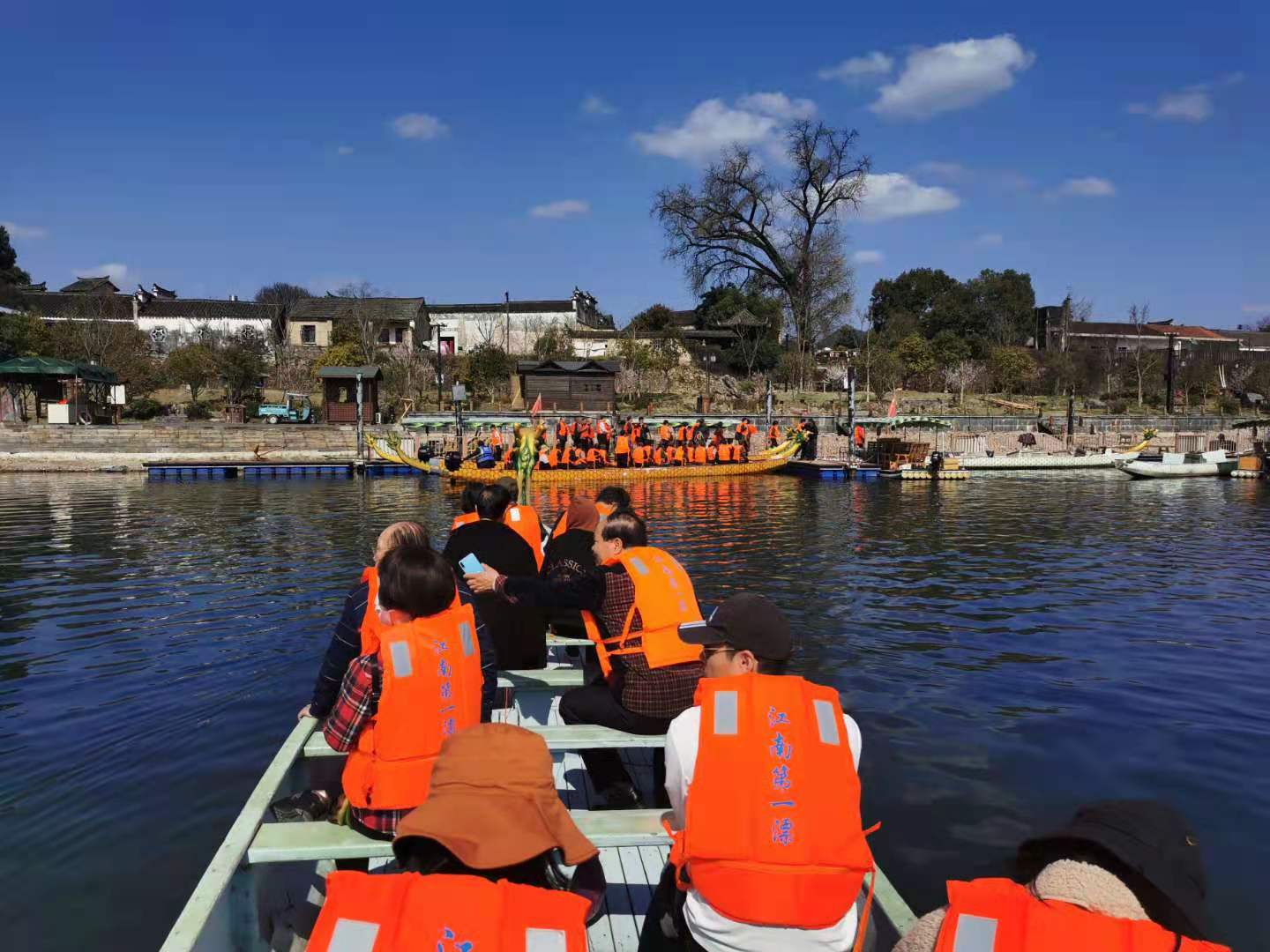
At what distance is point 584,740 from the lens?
14.6 ft

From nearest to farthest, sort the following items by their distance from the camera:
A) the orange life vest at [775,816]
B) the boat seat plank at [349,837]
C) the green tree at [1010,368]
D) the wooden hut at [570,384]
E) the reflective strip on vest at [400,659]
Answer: the orange life vest at [775,816] → the reflective strip on vest at [400,659] → the boat seat plank at [349,837] → the wooden hut at [570,384] → the green tree at [1010,368]

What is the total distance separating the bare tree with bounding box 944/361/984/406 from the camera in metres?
56.7

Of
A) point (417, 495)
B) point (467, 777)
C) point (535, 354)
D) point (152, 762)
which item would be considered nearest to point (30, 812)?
point (152, 762)

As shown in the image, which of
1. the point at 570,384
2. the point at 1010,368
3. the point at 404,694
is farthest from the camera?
the point at 1010,368

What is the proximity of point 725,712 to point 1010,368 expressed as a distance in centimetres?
5971

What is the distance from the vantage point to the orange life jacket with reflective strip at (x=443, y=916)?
2.02m

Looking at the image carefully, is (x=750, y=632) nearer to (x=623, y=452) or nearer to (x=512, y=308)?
(x=623, y=452)

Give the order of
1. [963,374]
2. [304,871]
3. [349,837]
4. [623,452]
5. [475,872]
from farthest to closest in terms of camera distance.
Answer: [963,374] → [623,452] → [304,871] → [349,837] → [475,872]

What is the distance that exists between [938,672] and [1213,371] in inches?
2479

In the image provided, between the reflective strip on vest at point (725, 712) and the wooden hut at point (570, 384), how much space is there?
1713 inches

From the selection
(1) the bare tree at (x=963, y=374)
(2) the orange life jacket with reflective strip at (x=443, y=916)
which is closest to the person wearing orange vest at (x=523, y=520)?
(2) the orange life jacket with reflective strip at (x=443, y=916)

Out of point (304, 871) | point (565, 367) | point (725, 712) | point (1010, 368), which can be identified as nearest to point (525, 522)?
point (304, 871)

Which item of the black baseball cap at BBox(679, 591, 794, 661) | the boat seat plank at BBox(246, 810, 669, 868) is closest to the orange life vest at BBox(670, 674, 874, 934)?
the black baseball cap at BBox(679, 591, 794, 661)

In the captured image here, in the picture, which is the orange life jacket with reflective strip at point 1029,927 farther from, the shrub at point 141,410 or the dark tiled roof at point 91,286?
the dark tiled roof at point 91,286
